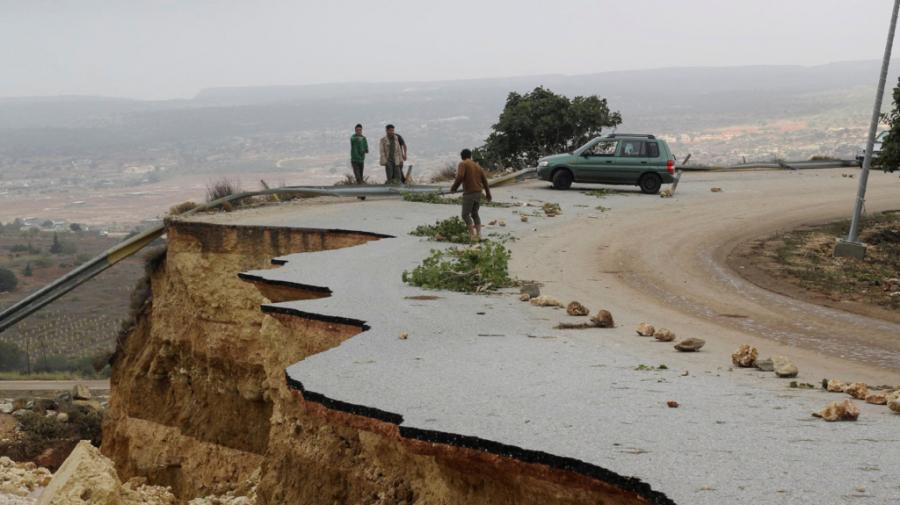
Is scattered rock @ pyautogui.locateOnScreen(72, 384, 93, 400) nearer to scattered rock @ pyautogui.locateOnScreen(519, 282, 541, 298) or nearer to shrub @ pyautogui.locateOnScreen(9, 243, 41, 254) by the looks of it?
scattered rock @ pyautogui.locateOnScreen(519, 282, 541, 298)

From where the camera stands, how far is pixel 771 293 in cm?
1767

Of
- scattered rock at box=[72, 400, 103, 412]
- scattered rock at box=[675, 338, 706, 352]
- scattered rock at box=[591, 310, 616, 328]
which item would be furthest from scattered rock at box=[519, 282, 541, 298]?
scattered rock at box=[72, 400, 103, 412]

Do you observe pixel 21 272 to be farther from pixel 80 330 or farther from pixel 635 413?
pixel 635 413

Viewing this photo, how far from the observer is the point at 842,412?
8852 millimetres

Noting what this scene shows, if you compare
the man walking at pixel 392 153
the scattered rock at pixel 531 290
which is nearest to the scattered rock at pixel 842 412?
the scattered rock at pixel 531 290

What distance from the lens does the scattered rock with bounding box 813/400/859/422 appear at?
8.84 meters

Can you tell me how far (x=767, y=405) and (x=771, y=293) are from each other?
8.52m

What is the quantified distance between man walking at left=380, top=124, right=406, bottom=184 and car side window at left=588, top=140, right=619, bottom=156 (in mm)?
5380

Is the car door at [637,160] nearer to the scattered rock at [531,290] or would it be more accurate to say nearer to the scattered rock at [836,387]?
the scattered rock at [531,290]

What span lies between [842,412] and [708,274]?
33.5ft

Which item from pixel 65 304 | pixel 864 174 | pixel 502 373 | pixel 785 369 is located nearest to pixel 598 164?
pixel 864 174

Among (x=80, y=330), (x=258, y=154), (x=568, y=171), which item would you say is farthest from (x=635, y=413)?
(x=258, y=154)

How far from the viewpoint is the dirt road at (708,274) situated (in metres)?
13.7

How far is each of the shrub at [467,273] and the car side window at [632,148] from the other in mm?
13960
